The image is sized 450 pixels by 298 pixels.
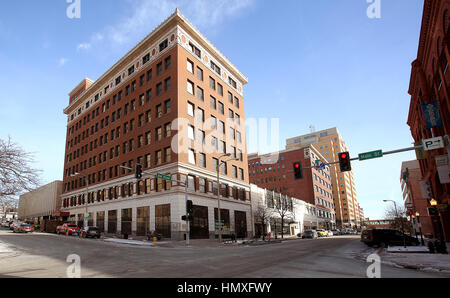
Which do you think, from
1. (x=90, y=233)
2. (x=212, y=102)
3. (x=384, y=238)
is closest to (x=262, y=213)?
(x=212, y=102)

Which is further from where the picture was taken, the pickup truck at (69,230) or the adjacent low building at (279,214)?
the adjacent low building at (279,214)

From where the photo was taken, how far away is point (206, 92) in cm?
4325

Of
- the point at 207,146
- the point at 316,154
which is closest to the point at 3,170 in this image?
the point at 207,146

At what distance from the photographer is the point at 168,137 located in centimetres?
3716

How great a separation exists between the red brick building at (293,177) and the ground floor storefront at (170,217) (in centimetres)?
4391

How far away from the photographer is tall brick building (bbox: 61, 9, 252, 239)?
36719mm

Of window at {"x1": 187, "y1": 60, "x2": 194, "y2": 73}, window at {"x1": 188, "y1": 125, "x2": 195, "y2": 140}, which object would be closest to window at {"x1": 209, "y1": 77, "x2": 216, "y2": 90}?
window at {"x1": 187, "y1": 60, "x2": 194, "y2": 73}

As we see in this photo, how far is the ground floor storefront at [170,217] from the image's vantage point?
1341 inches

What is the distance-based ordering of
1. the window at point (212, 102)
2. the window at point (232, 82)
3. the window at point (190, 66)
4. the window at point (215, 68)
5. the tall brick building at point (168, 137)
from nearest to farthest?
the tall brick building at point (168, 137), the window at point (190, 66), the window at point (212, 102), the window at point (215, 68), the window at point (232, 82)

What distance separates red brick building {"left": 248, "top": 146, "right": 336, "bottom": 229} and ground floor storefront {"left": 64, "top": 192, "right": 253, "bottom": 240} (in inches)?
1729

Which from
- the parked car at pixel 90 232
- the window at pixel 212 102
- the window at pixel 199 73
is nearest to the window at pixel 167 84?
the window at pixel 199 73

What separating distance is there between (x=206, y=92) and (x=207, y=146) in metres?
8.72

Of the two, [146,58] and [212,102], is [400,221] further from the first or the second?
[146,58]

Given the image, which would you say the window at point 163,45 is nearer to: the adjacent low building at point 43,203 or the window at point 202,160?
the window at point 202,160
